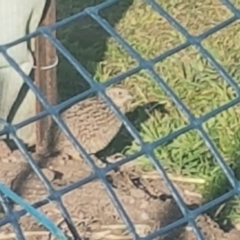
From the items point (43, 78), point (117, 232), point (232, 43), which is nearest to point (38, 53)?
point (43, 78)

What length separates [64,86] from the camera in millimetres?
4078

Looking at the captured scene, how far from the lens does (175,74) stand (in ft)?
13.7

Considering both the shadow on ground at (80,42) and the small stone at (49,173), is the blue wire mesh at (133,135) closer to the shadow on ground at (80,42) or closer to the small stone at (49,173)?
the small stone at (49,173)

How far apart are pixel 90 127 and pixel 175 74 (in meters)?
0.65

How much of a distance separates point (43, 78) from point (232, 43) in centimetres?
116

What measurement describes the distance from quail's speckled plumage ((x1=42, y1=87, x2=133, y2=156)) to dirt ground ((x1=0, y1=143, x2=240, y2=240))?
0.07 metres

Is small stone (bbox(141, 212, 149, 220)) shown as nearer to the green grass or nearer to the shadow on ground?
the green grass

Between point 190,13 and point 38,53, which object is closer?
point 38,53

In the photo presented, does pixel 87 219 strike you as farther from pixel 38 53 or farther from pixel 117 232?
pixel 38 53

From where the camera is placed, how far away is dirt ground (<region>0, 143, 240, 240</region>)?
326cm

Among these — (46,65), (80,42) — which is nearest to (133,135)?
(46,65)

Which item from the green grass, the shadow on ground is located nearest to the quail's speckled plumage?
the green grass

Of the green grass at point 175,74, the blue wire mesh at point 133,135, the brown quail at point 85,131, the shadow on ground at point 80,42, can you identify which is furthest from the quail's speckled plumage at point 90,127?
the blue wire mesh at point 133,135

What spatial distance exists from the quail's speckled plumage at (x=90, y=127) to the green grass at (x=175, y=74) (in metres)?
0.13
